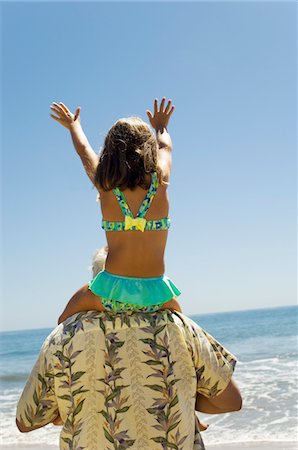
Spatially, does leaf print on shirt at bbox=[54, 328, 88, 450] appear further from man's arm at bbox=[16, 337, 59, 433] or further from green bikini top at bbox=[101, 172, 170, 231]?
green bikini top at bbox=[101, 172, 170, 231]

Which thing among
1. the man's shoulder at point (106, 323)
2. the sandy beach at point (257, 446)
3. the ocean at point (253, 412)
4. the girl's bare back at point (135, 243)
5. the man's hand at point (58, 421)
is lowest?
the ocean at point (253, 412)

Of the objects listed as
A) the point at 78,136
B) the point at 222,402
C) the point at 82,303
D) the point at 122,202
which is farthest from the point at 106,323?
the point at 78,136

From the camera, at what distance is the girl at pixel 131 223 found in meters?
2.76

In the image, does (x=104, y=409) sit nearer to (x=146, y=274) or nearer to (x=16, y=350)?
(x=146, y=274)

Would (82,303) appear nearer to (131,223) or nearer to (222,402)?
(131,223)

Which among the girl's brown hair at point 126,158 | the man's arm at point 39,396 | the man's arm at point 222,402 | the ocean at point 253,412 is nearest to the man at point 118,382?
the man's arm at point 39,396

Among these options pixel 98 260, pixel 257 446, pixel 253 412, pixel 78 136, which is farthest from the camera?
pixel 253 412

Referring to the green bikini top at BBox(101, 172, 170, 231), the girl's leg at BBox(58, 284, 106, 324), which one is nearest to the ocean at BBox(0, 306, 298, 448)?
the girl's leg at BBox(58, 284, 106, 324)

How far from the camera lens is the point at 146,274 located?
9.19ft

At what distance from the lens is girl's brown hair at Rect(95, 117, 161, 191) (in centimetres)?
281

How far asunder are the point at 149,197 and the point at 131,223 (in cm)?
17

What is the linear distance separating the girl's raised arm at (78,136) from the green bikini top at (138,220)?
0.73ft

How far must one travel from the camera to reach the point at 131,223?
2773 mm

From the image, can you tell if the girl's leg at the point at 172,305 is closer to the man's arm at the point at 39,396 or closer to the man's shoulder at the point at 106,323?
the man's shoulder at the point at 106,323
